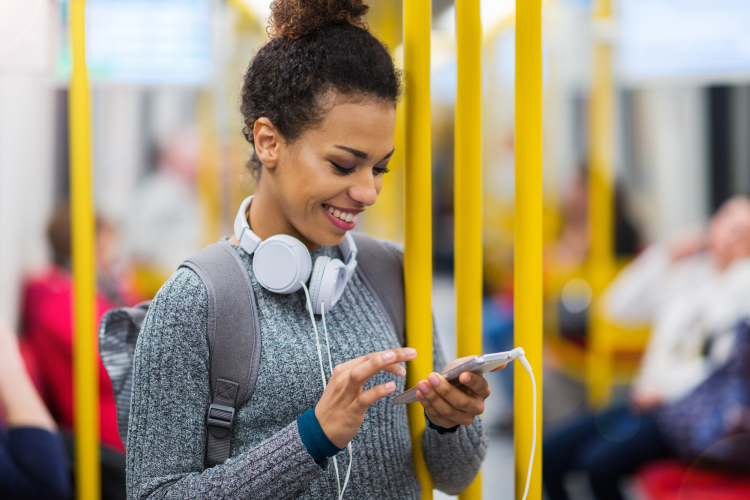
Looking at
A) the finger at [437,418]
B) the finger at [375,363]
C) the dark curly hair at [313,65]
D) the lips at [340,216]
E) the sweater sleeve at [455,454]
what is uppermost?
the dark curly hair at [313,65]

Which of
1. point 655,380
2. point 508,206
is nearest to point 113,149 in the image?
point 508,206

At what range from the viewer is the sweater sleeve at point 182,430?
3.31 feet

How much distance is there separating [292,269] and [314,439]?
29 cm

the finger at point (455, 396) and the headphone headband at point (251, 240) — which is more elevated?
the headphone headband at point (251, 240)

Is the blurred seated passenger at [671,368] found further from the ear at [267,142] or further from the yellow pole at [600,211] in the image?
the ear at [267,142]

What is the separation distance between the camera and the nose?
1.10 metres

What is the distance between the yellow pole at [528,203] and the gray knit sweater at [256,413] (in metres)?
0.15

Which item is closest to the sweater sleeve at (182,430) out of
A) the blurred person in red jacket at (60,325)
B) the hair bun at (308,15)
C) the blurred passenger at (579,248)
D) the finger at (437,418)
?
the finger at (437,418)

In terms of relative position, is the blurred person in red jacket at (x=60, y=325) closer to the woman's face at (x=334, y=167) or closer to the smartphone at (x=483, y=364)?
the woman's face at (x=334, y=167)

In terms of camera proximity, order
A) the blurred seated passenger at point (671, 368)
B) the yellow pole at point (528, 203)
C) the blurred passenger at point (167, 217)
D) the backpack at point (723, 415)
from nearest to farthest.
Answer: the yellow pole at point (528, 203), the backpack at point (723, 415), the blurred seated passenger at point (671, 368), the blurred passenger at point (167, 217)

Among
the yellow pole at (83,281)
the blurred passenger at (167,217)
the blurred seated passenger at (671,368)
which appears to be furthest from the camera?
the blurred passenger at (167,217)

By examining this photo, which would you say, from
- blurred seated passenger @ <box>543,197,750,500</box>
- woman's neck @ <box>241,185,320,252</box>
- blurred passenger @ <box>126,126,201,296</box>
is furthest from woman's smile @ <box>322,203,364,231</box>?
blurred passenger @ <box>126,126,201,296</box>

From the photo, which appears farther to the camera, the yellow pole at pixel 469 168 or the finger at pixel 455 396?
the yellow pole at pixel 469 168

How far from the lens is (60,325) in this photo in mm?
2814
